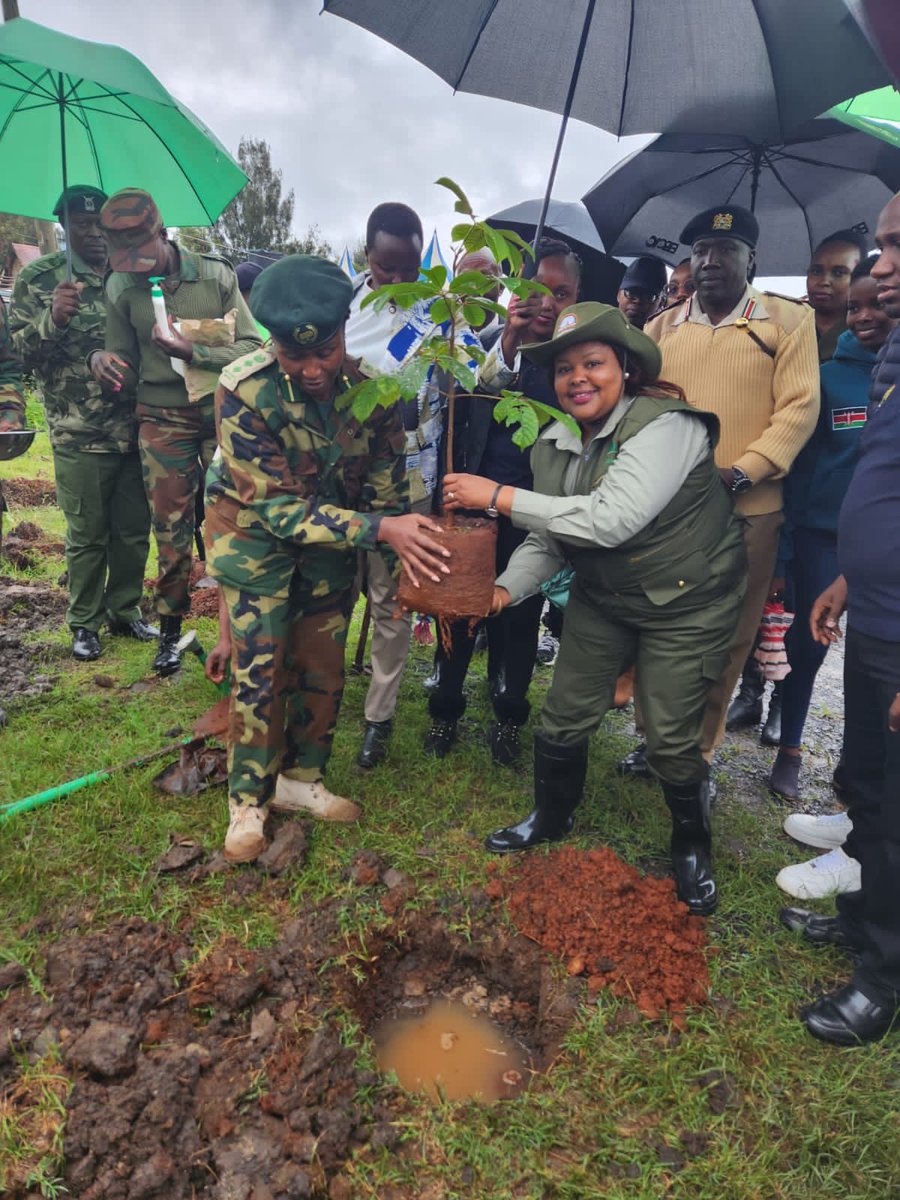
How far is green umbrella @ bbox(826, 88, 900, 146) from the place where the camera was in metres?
2.97

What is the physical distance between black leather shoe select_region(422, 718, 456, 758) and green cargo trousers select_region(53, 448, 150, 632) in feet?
7.40

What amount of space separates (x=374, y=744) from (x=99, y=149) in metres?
3.76

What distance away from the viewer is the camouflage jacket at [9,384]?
3.34 meters

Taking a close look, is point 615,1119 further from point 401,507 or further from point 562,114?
point 562,114

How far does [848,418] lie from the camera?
9.46ft

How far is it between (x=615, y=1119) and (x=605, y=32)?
3.48 meters

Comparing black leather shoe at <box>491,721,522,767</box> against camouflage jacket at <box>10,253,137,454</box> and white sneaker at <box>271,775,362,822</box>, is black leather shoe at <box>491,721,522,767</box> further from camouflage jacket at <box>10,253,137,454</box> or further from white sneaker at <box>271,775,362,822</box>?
camouflage jacket at <box>10,253,137,454</box>

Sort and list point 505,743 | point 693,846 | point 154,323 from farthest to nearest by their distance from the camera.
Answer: point 154,323
point 505,743
point 693,846

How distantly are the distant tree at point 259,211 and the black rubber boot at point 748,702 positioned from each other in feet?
98.0

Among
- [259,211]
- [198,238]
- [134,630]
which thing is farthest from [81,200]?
[259,211]

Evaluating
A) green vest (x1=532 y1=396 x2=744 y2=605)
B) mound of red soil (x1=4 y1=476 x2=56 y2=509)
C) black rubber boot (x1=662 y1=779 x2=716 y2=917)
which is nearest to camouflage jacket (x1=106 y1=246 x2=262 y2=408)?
A: green vest (x1=532 y1=396 x2=744 y2=605)

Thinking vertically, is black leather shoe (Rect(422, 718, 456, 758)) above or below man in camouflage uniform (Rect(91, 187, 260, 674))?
below

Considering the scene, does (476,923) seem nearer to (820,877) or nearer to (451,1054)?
(451,1054)

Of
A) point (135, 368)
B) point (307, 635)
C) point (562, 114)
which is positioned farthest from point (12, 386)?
point (562, 114)
